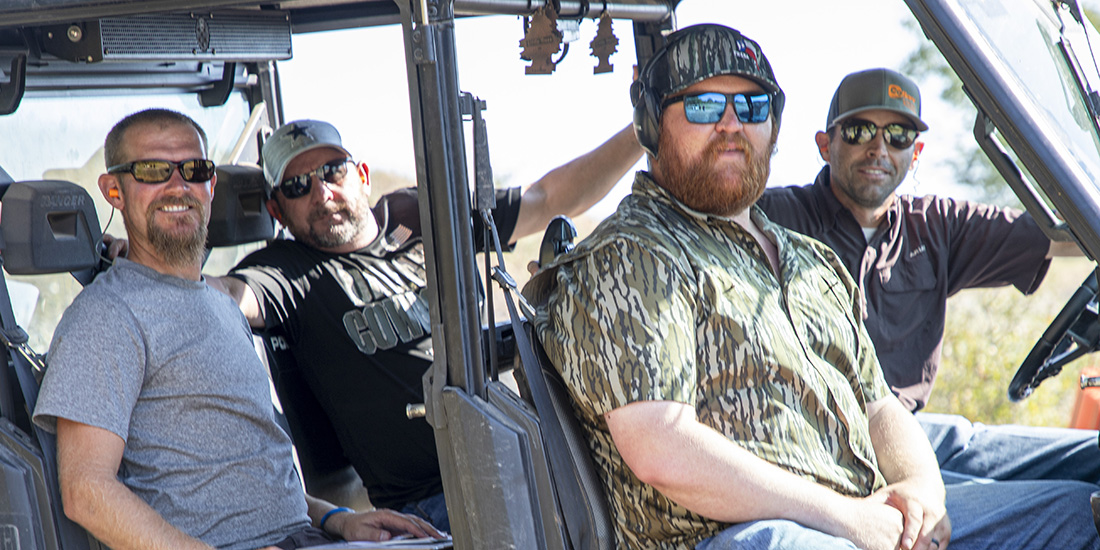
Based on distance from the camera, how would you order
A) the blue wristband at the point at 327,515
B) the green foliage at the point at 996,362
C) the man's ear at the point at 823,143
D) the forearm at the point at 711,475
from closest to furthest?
the forearm at the point at 711,475 < the blue wristband at the point at 327,515 < the man's ear at the point at 823,143 < the green foliage at the point at 996,362

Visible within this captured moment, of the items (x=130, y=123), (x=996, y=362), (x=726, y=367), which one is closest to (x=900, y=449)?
(x=726, y=367)

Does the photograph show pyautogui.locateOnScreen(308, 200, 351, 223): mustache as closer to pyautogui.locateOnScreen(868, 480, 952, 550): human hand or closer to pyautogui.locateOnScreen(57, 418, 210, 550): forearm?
pyautogui.locateOnScreen(57, 418, 210, 550): forearm

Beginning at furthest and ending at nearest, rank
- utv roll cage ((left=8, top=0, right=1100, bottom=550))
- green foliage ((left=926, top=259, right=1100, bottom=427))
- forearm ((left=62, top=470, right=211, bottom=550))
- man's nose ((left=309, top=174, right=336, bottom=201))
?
green foliage ((left=926, top=259, right=1100, bottom=427)), man's nose ((left=309, top=174, right=336, bottom=201)), forearm ((left=62, top=470, right=211, bottom=550)), utv roll cage ((left=8, top=0, right=1100, bottom=550))

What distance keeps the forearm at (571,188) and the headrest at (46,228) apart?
145cm

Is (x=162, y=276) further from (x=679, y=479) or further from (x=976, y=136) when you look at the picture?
(x=976, y=136)

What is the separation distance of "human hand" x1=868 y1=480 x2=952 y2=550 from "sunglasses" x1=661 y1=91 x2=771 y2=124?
81 centimetres

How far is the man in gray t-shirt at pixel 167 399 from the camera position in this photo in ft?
6.84

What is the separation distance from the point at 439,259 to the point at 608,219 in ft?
1.67

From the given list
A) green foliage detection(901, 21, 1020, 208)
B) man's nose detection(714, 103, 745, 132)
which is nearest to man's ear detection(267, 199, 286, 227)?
man's nose detection(714, 103, 745, 132)

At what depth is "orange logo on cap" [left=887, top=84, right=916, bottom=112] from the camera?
131 inches

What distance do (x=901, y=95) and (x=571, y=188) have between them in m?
1.10

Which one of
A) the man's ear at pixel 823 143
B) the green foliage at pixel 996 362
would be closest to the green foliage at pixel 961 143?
the green foliage at pixel 996 362

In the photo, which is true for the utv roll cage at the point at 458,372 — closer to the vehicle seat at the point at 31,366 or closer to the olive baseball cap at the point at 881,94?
the vehicle seat at the point at 31,366

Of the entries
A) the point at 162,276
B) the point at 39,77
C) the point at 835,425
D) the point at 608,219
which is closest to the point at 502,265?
the point at 608,219
